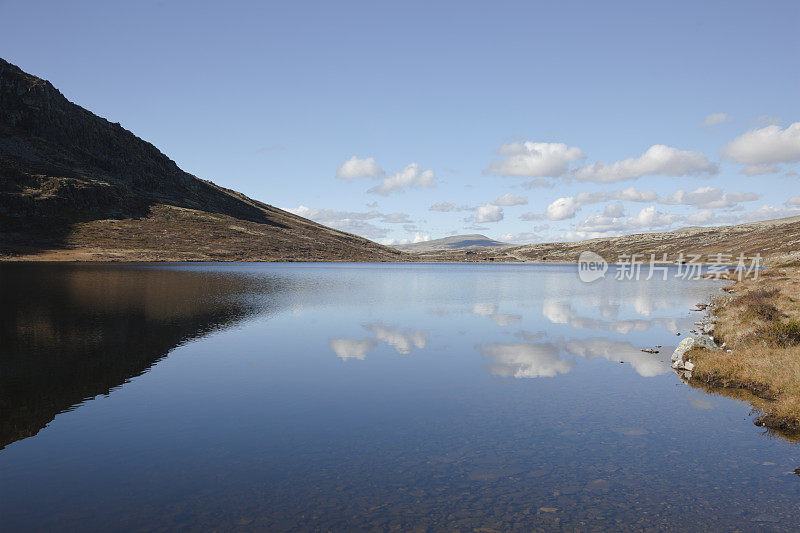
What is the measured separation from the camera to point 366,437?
17.4 metres

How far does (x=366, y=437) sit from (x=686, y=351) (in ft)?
74.4

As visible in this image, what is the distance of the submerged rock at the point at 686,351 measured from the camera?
27716 mm

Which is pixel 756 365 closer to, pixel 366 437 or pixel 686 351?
pixel 686 351

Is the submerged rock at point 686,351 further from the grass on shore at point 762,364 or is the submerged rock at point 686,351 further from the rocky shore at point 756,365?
the grass on shore at point 762,364

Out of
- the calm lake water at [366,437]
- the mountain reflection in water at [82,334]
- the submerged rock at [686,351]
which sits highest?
the submerged rock at [686,351]

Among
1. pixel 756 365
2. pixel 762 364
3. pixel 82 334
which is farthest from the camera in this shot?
pixel 82 334

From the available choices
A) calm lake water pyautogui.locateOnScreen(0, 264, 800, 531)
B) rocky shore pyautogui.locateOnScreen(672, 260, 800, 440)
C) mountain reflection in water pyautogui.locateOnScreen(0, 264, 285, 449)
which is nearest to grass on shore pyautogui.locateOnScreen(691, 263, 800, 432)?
rocky shore pyautogui.locateOnScreen(672, 260, 800, 440)

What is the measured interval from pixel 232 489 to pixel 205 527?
6.49ft

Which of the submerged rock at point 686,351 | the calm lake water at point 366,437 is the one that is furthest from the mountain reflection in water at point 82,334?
the submerged rock at point 686,351

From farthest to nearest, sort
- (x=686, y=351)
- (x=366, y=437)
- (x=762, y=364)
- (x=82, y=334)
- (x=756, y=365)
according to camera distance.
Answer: (x=82, y=334) < (x=686, y=351) < (x=756, y=365) < (x=762, y=364) < (x=366, y=437)

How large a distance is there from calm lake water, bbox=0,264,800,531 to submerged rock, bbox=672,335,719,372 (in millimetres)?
1376

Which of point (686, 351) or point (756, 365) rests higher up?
point (756, 365)

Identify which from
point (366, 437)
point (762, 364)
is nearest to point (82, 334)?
point (366, 437)

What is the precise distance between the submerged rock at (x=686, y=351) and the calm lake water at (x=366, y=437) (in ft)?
4.51
